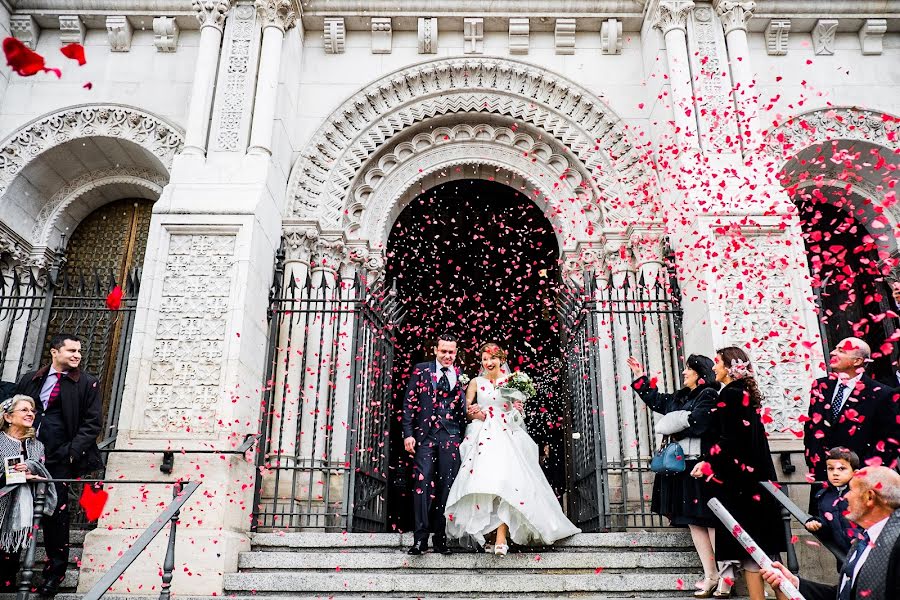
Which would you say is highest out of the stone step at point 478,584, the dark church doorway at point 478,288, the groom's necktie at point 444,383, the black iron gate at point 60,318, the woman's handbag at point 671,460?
the dark church doorway at point 478,288

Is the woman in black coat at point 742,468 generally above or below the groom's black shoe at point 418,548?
above

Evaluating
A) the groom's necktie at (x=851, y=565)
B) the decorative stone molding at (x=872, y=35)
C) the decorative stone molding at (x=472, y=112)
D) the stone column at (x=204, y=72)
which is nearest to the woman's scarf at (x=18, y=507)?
the stone column at (x=204, y=72)

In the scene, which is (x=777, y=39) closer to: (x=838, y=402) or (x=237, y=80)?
(x=838, y=402)

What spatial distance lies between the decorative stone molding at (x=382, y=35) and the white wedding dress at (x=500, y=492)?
4.91 meters

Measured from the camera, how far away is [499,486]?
5.44 meters

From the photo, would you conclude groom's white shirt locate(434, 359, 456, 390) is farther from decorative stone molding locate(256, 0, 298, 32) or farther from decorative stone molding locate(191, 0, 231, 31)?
decorative stone molding locate(191, 0, 231, 31)

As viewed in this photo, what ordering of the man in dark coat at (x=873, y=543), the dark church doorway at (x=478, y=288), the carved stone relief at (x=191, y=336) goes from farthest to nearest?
the dark church doorway at (x=478, y=288) < the carved stone relief at (x=191, y=336) < the man in dark coat at (x=873, y=543)

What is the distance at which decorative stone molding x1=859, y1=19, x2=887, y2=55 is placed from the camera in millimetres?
8539

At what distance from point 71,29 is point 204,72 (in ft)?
7.48

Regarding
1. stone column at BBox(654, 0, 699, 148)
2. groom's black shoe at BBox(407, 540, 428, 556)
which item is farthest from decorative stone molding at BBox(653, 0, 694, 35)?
groom's black shoe at BBox(407, 540, 428, 556)

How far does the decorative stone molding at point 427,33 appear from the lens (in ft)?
28.3

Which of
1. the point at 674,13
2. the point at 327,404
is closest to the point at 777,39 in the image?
the point at 674,13

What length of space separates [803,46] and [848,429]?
5.70 metres

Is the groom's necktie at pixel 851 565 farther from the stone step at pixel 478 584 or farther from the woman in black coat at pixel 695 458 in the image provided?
the stone step at pixel 478 584
